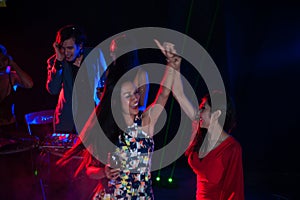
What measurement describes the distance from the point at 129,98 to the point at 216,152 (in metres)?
0.81

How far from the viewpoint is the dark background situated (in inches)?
168

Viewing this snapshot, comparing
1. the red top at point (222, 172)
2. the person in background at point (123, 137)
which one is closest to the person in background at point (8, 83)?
the person in background at point (123, 137)

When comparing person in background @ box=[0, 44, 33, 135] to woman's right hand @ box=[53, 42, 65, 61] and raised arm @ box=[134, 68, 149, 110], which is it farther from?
raised arm @ box=[134, 68, 149, 110]

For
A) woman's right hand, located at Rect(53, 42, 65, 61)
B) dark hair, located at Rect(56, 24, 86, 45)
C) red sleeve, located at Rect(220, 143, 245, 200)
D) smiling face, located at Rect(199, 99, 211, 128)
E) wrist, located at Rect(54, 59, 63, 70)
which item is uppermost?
dark hair, located at Rect(56, 24, 86, 45)

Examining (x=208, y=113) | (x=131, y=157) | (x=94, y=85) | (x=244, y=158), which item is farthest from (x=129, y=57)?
(x=244, y=158)

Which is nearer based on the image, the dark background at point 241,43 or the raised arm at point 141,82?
the raised arm at point 141,82

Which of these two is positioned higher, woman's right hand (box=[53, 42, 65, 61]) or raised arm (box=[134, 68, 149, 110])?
woman's right hand (box=[53, 42, 65, 61])

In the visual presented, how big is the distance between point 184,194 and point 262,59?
6.96 feet

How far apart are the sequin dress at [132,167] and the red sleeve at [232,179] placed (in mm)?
600

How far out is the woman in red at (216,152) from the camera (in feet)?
7.08

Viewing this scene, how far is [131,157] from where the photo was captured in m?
1.83

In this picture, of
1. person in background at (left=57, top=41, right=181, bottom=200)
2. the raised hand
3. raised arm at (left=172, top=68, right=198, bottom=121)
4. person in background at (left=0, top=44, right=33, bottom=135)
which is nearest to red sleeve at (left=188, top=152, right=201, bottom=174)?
raised arm at (left=172, top=68, right=198, bottom=121)

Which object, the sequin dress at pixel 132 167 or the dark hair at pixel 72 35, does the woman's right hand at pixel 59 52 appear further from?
the sequin dress at pixel 132 167

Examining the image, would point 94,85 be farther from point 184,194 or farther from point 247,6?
point 247,6
